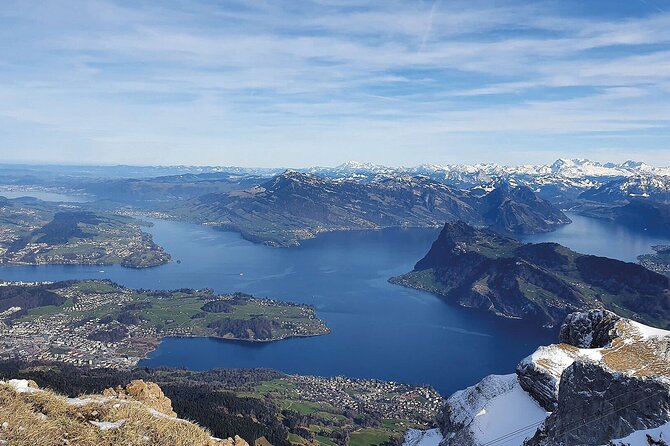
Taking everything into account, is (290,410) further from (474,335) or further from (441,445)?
(474,335)

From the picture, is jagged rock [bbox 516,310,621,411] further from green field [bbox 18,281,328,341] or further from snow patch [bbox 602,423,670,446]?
green field [bbox 18,281,328,341]

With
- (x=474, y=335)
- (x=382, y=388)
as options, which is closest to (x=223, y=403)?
(x=382, y=388)

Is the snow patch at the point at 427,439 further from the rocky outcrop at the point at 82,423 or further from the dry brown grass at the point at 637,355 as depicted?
the rocky outcrop at the point at 82,423

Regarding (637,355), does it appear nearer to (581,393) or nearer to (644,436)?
(581,393)

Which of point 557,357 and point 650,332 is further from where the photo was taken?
point 557,357

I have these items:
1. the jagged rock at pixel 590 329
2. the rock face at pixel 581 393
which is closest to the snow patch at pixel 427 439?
the rock face at pixel 581 393

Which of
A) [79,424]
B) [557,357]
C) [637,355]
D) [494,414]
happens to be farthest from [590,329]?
[79,424]
